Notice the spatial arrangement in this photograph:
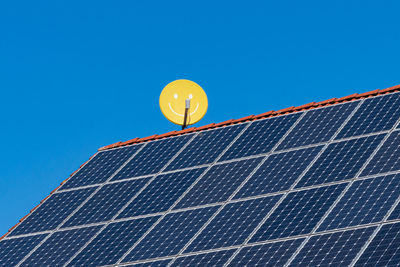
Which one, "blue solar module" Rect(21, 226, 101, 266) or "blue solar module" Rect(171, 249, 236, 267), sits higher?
"blue solar module" Rect(21, 226, 101, 266)

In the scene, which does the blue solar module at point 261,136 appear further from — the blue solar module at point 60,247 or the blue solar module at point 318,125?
the blue solar module at point 60,247

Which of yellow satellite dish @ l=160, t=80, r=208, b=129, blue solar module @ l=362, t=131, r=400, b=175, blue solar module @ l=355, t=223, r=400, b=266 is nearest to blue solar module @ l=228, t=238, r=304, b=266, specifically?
blue solar module @ l=355, t=223, r=400, b=266

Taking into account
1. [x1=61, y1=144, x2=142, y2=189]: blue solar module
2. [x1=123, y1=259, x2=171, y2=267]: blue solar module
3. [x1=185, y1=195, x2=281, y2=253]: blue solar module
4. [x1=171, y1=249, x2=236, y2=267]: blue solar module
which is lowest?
[x1=171, y1=249, x2=236, y2=267]: blue solar module

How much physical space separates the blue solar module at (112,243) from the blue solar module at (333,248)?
4.36 meters

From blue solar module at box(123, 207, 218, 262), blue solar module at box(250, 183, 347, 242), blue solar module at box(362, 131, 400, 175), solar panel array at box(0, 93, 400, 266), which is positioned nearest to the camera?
solar panel array at box(0, 93, 400, 266)

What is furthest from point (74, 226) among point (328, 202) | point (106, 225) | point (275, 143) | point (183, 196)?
point (328, 202)

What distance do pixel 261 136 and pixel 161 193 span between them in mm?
2649

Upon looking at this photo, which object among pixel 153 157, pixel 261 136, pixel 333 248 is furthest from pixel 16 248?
pixel 333 248

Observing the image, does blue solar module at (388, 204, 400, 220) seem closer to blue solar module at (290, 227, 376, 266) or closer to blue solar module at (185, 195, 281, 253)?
blue solar module at (290, 227, 376, 266)

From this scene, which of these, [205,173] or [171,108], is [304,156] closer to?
[205,173]

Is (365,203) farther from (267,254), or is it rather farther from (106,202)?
(106,202)

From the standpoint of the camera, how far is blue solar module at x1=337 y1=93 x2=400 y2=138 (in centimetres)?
2227

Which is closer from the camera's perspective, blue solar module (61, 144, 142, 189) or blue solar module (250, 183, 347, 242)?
blue solar module (250, 183, 347, 242)

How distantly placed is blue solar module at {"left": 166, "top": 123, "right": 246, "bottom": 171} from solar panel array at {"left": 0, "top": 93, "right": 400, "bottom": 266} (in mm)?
39
